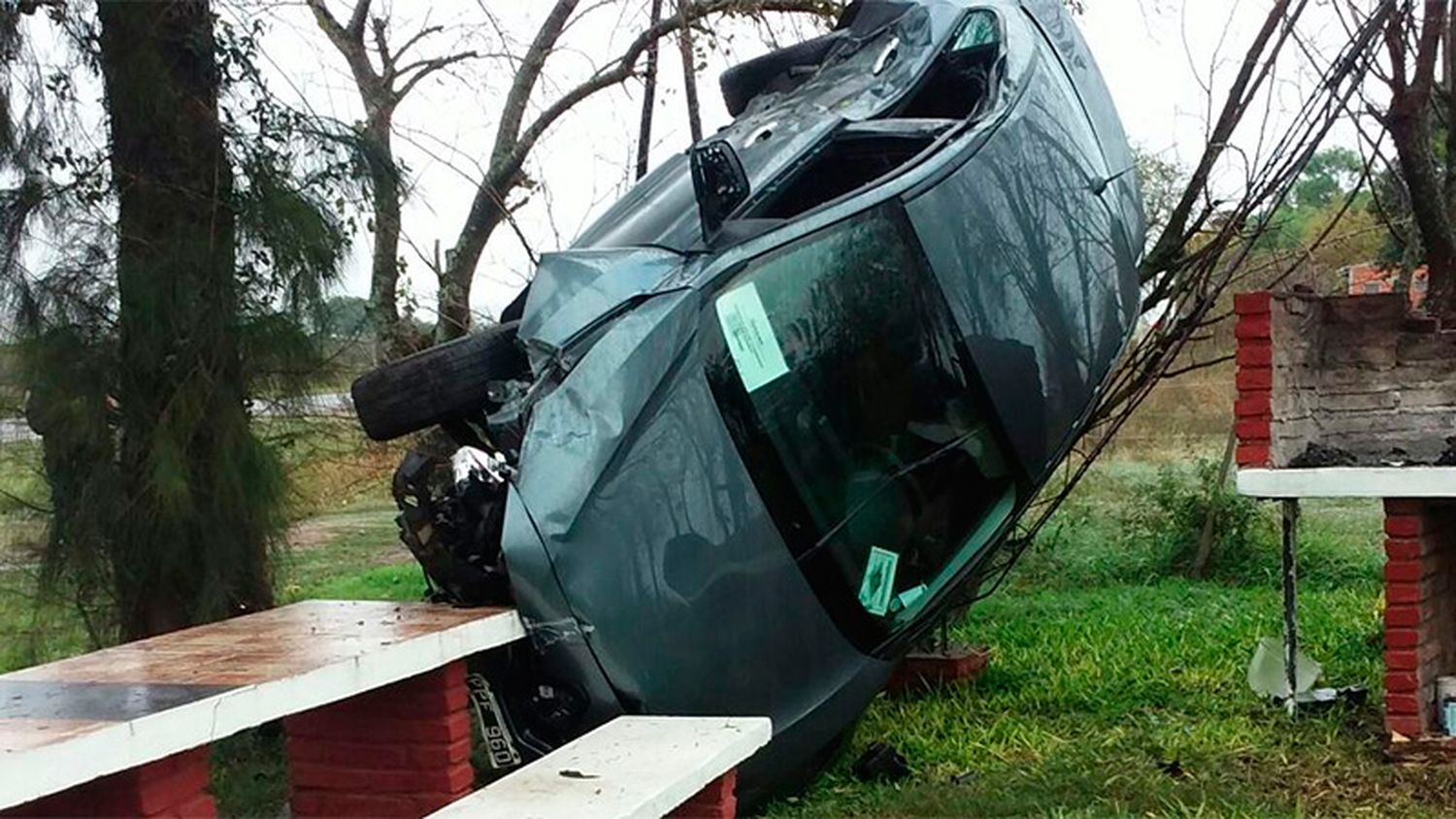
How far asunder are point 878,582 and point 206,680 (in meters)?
2.12

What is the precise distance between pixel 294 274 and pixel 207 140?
0.61 m

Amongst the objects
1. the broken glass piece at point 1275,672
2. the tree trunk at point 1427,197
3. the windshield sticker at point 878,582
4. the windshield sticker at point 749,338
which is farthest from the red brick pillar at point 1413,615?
the windshield sticker at point 749,338

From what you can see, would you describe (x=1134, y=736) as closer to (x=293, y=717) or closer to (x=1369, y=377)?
(x=1369, y=377)

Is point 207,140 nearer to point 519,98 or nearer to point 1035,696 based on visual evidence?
point 519,98

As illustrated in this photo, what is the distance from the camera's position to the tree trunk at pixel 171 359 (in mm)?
5246

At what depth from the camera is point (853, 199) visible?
176 inches

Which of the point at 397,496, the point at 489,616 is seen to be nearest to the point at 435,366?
the point at 397,496

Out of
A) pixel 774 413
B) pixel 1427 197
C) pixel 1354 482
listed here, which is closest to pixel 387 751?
pixel 774 413

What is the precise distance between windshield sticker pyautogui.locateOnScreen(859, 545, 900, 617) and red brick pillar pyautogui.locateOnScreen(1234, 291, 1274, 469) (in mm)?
2186

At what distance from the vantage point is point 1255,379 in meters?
6.03

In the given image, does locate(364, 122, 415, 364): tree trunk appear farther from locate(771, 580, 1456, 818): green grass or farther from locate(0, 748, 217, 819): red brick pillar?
locate(0, 748, 217, 819): red brick pillar

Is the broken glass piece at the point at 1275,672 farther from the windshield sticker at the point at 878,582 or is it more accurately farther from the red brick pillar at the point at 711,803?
the red brick pillar at the point at 711,803

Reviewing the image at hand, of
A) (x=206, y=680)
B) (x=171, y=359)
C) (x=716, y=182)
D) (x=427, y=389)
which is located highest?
(x=716, y=182)

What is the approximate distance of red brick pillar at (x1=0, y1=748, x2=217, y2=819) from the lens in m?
2.83
